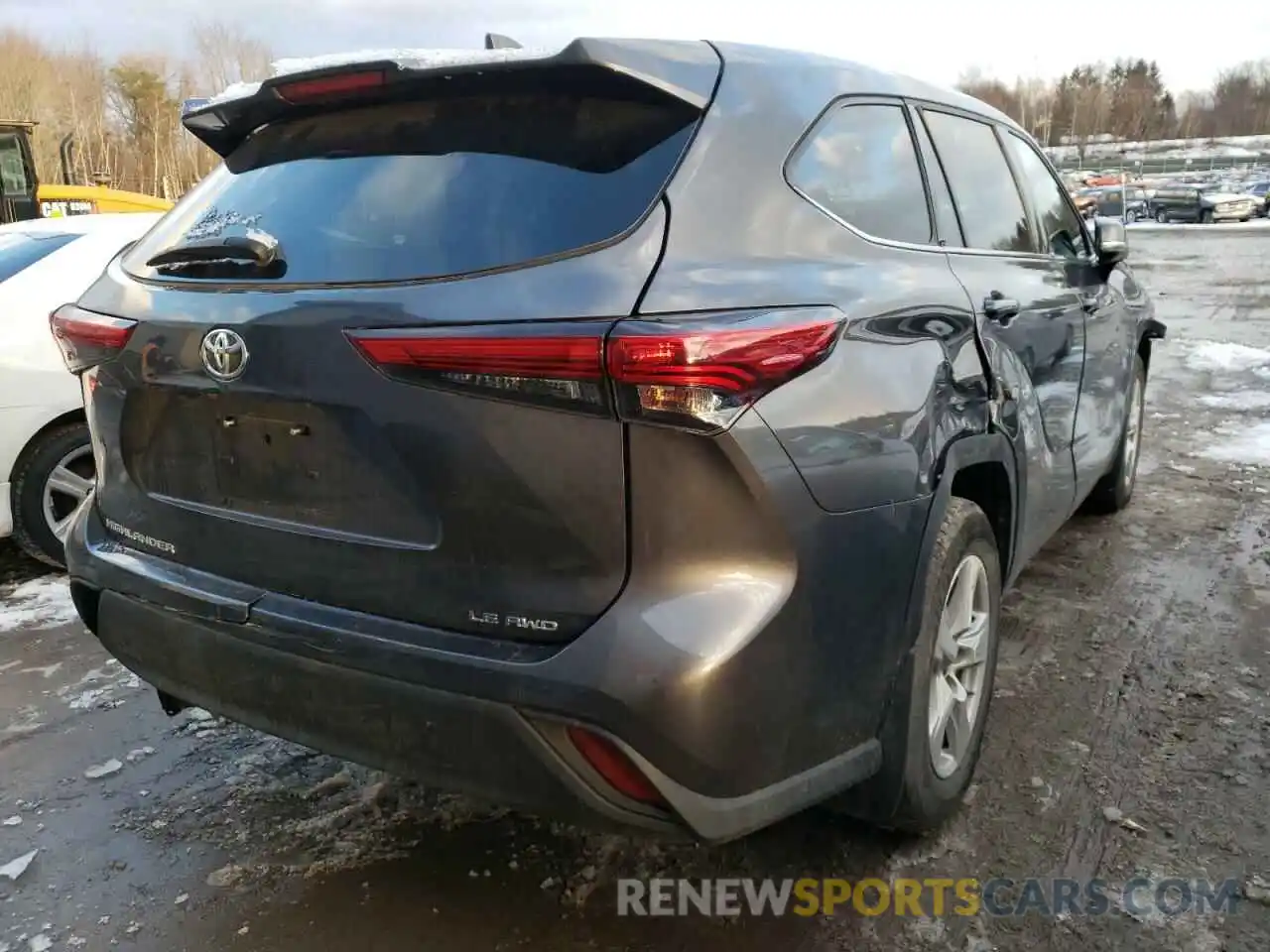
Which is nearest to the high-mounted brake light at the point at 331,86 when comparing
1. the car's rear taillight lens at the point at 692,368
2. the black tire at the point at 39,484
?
the car's rear taillight lens at the point at 692,368

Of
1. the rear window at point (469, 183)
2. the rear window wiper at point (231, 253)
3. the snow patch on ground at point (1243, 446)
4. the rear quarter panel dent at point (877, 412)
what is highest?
the rear window at point (469, 183)

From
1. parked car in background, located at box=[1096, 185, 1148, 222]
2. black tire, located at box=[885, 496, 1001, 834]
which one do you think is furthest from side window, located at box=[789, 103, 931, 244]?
parked car in background, located at box=[1096, 185, 1148, 222]

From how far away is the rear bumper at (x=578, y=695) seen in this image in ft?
5.92

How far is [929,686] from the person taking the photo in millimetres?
2330

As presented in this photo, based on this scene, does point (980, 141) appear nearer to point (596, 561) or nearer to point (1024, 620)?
point (1024, 620)

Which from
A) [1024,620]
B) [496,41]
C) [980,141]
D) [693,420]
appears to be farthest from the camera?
[1024,620]

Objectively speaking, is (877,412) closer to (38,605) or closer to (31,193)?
(38,605)

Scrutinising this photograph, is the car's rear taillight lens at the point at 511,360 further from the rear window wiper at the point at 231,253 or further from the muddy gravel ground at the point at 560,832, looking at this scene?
the muddy gravel ground at the point at 560,832

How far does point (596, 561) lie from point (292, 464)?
683mm

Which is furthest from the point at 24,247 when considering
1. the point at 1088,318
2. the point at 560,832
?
the point at 1088,318

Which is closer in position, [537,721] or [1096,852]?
[537,721]

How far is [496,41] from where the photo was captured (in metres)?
2.29

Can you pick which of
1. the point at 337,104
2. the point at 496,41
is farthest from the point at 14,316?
the point at 496,41

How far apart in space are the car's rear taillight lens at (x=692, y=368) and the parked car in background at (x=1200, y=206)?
3956cm
